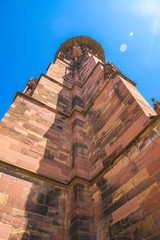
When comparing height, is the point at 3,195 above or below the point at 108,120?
below

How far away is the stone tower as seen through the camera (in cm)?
381

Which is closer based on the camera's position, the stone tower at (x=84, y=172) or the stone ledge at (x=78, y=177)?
the stone tower at (x=84, y=172)

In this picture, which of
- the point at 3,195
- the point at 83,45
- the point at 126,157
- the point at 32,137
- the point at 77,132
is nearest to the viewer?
the point at 3,195

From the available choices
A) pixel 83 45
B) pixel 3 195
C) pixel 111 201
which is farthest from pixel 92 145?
pixel 83 45

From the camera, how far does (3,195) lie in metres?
4.29

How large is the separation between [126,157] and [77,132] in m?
3.09

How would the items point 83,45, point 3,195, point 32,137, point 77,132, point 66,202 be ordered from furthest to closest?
point 83,45, point 77,132, point 32,137, point 66,202, point 3,195

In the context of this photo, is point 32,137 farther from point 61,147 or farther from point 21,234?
point 21,234

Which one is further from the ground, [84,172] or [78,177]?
[84,172]

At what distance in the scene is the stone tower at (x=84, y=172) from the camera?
3.81 m

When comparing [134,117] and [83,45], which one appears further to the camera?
[83,45]

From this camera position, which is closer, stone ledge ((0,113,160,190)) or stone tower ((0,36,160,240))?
stone tower ((0,36,160,240))

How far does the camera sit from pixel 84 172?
5.78 m

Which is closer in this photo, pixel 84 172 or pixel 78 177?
pixel 78 177
